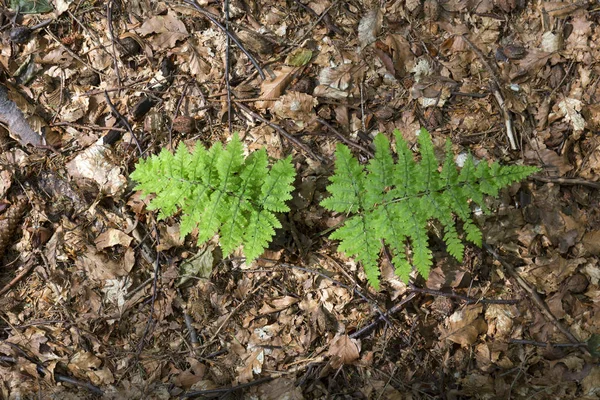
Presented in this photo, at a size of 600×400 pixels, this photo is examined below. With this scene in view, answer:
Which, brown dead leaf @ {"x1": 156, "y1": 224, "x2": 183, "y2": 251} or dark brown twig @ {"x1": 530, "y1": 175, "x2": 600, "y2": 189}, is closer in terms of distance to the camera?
dark brown twig @ {"x1": 530, "y1": 175, "x2": 600, "y2": 189}

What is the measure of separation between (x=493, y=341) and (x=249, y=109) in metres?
3.22

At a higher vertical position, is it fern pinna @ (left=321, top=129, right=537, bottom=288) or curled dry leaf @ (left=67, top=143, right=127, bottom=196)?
curled dry leaf @ (left=67, top=143, right=127, bottom=196)

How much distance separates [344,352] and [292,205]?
146cm

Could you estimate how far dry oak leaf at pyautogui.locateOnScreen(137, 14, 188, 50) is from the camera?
4540mm

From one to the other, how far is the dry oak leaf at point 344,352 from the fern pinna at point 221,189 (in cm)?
126

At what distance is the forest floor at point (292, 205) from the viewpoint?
4.19 metres

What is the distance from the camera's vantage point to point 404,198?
368 centimetres

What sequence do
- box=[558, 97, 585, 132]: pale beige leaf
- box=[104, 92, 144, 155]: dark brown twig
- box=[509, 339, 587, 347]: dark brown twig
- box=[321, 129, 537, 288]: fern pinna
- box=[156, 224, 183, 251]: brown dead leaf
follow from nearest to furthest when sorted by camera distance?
1. box=[321, 129, 537, 288]: fern pinna
2. box=[509, 339, 587, 347]: dark brown twig
3. box=[558, 97, 585, 132]: pale beige leaf
4. box=[156, 224, 183, 251]: brown dead leaf
5. box=[104, 92, 144, 155]: dark brown twig

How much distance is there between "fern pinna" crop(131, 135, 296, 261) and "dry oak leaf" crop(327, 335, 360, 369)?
1.26 metres

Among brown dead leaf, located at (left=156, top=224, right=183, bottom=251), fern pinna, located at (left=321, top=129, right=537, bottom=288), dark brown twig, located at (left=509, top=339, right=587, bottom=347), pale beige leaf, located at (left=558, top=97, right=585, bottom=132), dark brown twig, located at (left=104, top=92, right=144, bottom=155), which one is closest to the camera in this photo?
fern pinna, located at (left=321, top=129, right=537, bottom=288)

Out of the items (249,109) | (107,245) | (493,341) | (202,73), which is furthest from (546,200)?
(107,245)

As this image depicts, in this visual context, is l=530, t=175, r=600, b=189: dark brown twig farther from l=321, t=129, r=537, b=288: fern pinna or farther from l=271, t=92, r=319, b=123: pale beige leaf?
l=271, t=92, r=319, b=123: pale beige leaf

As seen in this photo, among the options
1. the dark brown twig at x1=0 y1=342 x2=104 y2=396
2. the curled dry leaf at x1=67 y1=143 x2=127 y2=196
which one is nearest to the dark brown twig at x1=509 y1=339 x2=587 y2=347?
the dark brown twig at x1=0 y1=342 x2=104 y2=396

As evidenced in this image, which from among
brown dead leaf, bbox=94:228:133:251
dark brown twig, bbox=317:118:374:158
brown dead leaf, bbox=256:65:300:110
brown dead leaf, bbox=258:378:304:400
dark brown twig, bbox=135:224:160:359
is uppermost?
brown dead leaf, bbox=256:65:300:110
